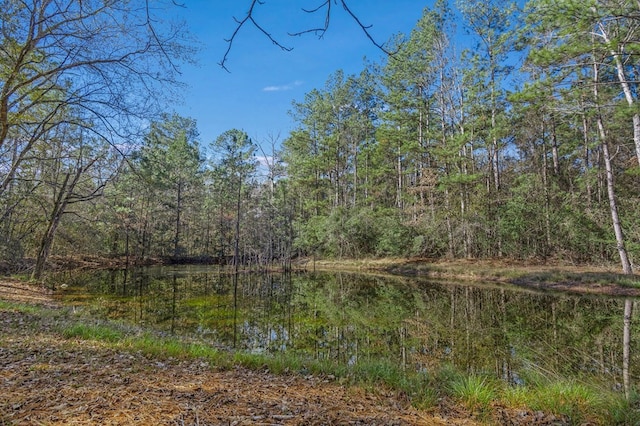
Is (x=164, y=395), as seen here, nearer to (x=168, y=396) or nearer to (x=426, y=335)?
A: (x=168, y=396)

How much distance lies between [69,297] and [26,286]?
5.52ft

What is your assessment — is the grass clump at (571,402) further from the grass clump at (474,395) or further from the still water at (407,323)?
the still water at (407,323)

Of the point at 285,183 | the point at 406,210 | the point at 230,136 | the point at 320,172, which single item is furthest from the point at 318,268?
the point at 230,136

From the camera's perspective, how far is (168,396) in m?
3.17

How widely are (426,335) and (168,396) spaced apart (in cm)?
717

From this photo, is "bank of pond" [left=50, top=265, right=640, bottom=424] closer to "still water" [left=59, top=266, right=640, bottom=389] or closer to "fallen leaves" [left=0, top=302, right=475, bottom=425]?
"still water" [left=59, top=266, right=640, bottom=389]

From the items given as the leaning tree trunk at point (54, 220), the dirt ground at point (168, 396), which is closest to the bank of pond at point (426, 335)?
the dirt ground at point (168, 396)

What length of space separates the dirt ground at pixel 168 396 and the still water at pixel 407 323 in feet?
9.68

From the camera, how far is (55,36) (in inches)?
264

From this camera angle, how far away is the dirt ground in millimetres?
2717

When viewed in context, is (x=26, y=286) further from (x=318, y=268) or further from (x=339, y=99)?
(x=339, y=99)

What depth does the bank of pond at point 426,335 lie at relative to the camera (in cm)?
391

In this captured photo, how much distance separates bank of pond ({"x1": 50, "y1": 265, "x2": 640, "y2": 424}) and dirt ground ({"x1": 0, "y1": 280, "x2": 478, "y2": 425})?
21.6 inches

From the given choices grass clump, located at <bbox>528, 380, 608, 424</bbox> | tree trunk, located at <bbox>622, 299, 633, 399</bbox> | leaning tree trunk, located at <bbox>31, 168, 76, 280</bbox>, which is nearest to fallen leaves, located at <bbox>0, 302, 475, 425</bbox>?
grass clump, located at <bbox>528, 380, 608, 424</bbox>
